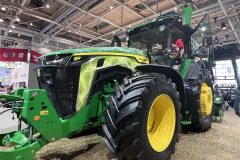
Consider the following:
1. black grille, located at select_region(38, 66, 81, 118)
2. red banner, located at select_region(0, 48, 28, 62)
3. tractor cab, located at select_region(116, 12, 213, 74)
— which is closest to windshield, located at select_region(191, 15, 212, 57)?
tractor cab, located at select_region(116, 12, 213, 74)

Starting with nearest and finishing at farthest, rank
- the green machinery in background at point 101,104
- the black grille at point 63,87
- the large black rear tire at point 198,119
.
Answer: the green machinery in background at point 101,104 < the black grille at point 63,87 < the large black rear tire at point 198,119

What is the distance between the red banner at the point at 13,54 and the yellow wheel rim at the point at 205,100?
1149 centimetres

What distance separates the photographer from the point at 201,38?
4812 millimetres

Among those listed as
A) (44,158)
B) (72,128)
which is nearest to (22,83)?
(44,158)

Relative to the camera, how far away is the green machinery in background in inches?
83.5

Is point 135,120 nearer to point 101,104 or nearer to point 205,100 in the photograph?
point 101,104

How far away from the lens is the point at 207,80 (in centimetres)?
515

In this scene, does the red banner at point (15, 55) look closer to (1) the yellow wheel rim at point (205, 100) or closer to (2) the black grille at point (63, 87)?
(1) the yellow wheel rim at point (205, 100)

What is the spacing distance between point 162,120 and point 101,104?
0.92m

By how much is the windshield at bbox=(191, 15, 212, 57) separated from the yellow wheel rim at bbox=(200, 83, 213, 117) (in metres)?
0.83

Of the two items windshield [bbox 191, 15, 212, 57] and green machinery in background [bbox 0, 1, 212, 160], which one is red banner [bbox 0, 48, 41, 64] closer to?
windshield [bbox 191, 15, 212, 57]

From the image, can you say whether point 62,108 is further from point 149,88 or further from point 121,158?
point 149,88

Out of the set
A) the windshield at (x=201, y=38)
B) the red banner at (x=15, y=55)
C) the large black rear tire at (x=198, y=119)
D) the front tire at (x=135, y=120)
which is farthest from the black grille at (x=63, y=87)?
the red banner at (x=15, y=55)

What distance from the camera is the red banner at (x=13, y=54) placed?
12836 mm
